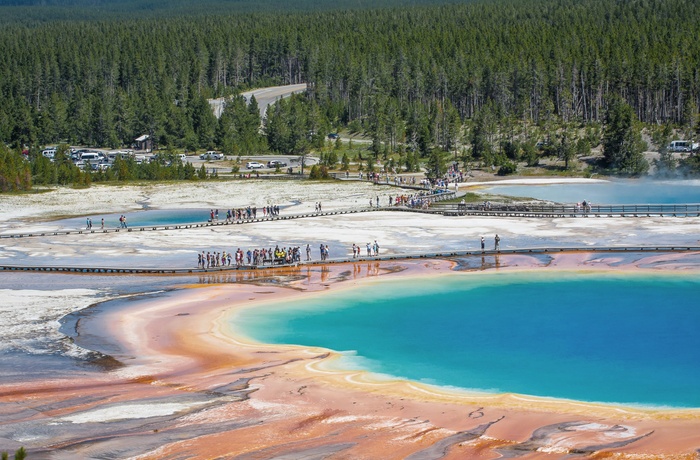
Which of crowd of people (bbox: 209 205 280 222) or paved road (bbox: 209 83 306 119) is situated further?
paved road (bbox: 209 83 306 119)

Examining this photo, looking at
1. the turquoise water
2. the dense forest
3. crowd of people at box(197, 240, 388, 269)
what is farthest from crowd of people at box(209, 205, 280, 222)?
the dense forest

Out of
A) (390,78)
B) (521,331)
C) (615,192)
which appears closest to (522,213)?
(615,192)

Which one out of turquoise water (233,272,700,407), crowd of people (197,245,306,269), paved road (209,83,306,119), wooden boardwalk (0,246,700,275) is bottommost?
turquoise water (233,272,700,407)

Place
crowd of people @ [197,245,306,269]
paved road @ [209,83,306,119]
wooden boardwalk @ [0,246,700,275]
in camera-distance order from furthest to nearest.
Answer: paved road @ [209,83,306,119]
crowd of people @ [197,245,306,269]
wooden boardwalk @ [0,246,700,275]

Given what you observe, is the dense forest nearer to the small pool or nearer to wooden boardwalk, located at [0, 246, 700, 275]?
the small pool

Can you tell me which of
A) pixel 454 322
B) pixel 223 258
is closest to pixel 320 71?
pixel 223 258

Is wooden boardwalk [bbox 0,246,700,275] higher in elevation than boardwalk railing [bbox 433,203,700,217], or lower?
lower

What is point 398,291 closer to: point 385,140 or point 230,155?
point 385,140
